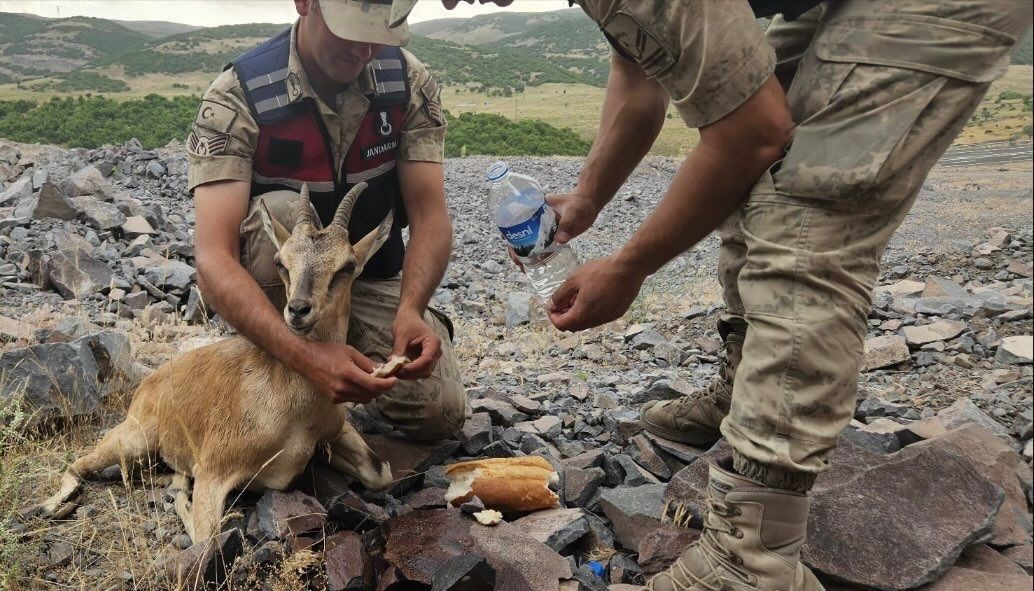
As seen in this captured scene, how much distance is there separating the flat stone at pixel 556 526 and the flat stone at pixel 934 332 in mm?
3468

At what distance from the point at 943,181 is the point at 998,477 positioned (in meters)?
15.5

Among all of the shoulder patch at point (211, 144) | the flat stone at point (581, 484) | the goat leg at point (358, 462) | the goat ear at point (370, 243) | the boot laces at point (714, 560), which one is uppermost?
the shoulder patch at point (211, 144)

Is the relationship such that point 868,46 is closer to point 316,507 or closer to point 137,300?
point 316,507

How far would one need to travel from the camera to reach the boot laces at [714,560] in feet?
8.74

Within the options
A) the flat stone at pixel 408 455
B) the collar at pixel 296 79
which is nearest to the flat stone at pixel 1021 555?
the flat stone at pixel 408 455

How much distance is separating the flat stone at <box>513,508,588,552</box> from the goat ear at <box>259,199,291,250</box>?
1851mm

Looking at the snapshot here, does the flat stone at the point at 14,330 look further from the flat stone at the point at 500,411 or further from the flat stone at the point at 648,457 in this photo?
the flat stone at the point at 648,457

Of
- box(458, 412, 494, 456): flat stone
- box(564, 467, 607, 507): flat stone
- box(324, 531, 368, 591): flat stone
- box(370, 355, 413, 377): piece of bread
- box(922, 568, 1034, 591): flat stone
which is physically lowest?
box(458, 412, 494, 456): flat stone

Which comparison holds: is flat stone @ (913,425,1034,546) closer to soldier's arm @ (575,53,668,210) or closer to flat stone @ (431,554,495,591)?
soldier's arm @ (575,53,668,210)

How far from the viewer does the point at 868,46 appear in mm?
2373

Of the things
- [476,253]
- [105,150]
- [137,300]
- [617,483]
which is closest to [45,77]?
[105,150]

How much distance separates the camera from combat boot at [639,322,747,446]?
416cm

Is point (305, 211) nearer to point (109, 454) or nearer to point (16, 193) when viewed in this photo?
point (109, 454)

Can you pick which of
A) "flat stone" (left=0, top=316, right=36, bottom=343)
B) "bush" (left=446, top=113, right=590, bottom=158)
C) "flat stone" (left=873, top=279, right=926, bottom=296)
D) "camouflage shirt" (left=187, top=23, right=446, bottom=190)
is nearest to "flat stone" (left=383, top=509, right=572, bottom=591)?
"camouflage shirt" (left=187, top=23, right=446, bottom=190)
